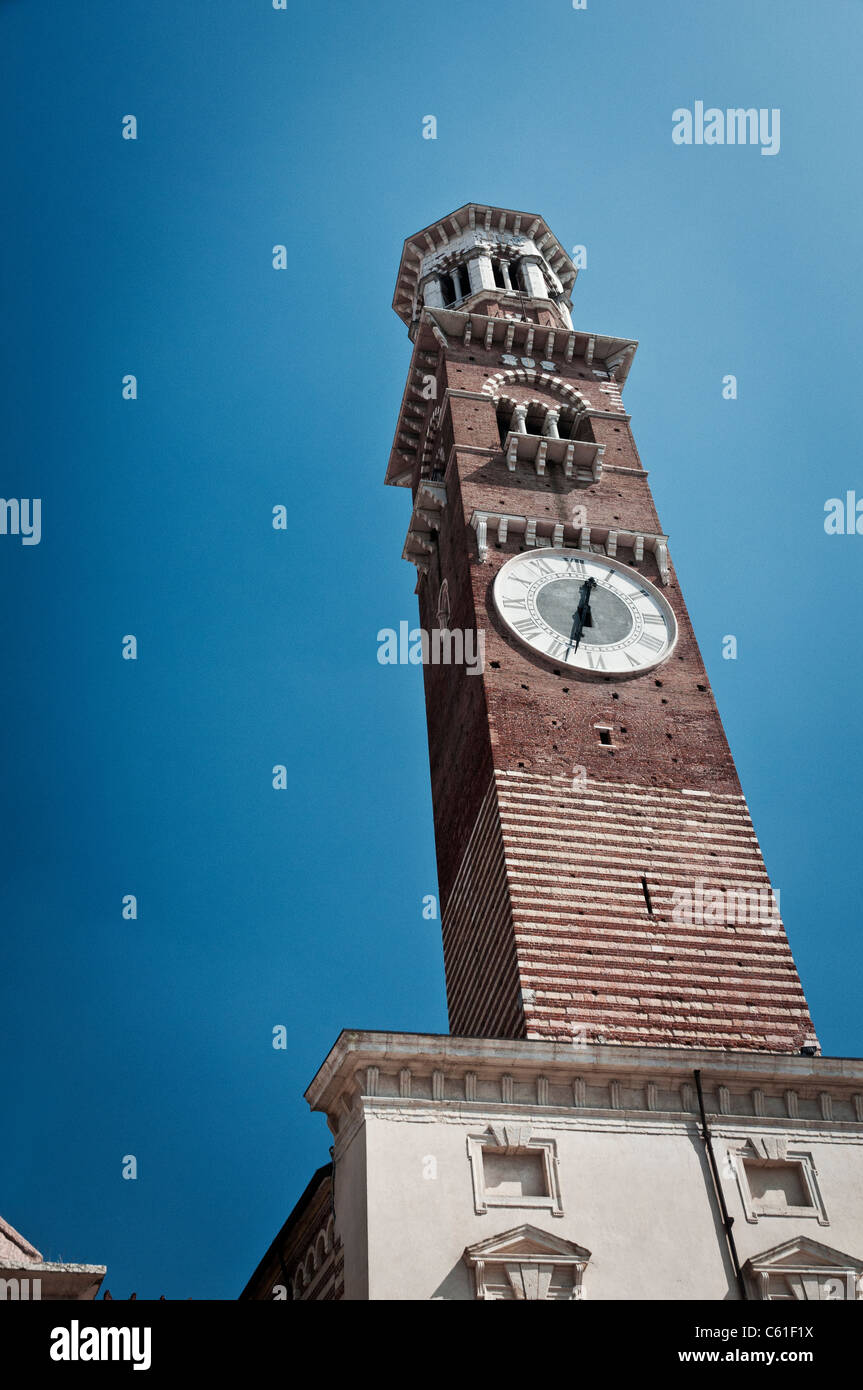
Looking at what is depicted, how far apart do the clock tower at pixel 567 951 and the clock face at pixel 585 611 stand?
76mm

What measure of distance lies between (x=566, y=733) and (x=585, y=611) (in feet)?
11.5

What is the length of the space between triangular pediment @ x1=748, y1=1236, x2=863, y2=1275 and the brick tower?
4482 millimetres

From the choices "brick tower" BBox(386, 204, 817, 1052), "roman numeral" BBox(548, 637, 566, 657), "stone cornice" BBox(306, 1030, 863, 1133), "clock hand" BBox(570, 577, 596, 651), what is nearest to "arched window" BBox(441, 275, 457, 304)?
"brick tower" BBox(386, 204, 817, 1052)

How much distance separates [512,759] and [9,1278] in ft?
42.4

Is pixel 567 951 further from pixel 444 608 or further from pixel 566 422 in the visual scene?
pixel 566 422

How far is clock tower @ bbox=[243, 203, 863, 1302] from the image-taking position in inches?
703

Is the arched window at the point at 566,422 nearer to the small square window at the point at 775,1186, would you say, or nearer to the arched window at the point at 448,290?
the arched window at the point at 448,290

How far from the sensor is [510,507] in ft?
102

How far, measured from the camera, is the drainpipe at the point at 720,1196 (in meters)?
17.8

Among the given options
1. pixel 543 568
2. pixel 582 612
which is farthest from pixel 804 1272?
pixel 543 568

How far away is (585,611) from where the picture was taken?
29047mm

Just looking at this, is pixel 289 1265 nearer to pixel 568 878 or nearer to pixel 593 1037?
pixel 593 1037

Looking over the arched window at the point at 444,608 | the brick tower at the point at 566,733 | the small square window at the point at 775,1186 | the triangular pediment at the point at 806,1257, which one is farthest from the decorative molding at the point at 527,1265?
the arched window at the point at 444,608
